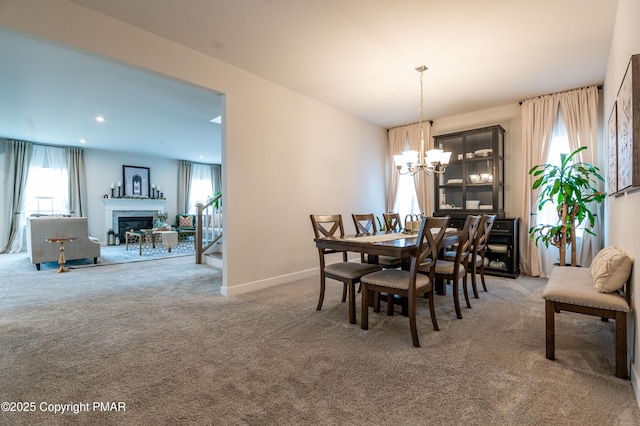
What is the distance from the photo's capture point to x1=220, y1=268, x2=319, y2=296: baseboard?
11.2 ft

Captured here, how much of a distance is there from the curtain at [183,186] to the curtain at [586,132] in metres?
10.1

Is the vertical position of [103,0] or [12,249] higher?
[103,0]

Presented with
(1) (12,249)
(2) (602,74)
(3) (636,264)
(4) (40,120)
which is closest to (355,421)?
(3) (636,264)

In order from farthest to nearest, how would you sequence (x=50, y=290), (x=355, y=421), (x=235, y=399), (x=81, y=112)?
(x=81, y=112) < (x=50, y=290) < (x=235, y=399) < (x=355, y=421)

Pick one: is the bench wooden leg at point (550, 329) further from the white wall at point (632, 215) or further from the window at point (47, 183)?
the window at point (47, 183)

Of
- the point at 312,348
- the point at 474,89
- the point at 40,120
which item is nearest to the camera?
the point at 312,348

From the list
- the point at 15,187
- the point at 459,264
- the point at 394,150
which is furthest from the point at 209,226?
the point at 15,187

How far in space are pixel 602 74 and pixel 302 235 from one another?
4.48 meters

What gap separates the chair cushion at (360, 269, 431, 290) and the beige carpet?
0.41 meters

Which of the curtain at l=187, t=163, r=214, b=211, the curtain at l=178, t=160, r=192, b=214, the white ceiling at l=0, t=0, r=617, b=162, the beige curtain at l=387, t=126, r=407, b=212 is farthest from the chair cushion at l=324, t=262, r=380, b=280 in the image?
the curtain at l=187, t=163, r=214, b=211

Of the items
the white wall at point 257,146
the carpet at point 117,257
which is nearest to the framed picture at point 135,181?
the carpet at point 117,257

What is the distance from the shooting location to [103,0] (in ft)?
7.67

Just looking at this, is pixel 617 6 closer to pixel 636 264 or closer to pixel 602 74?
pixel 602 74

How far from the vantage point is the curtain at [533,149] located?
426 cm
